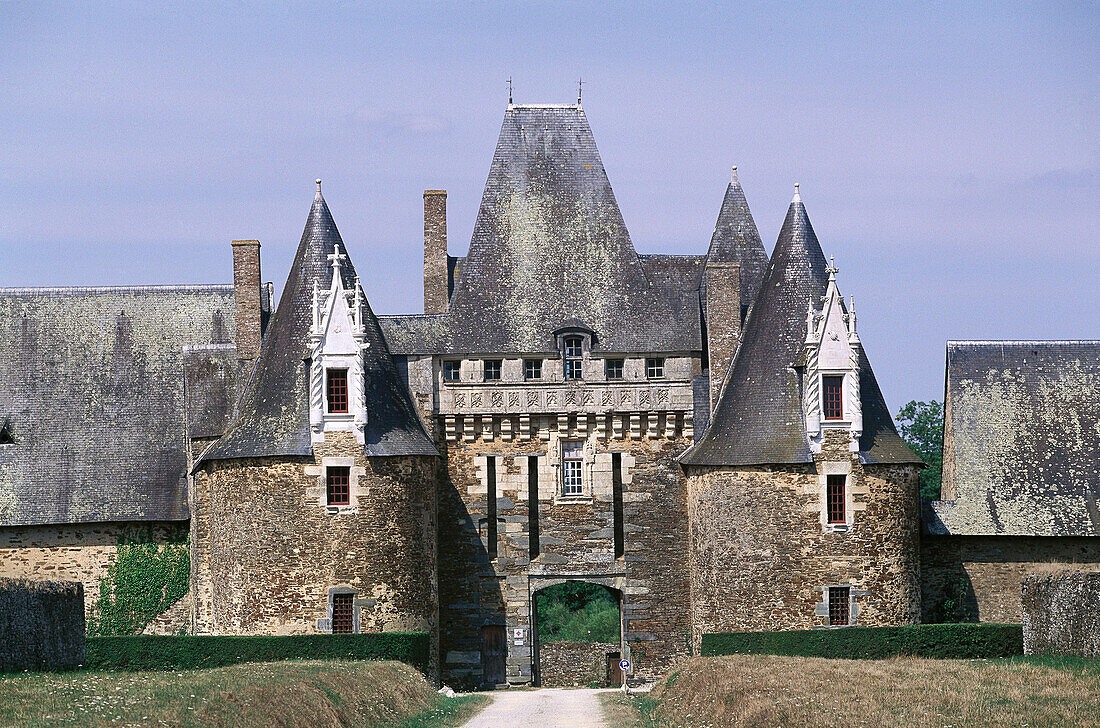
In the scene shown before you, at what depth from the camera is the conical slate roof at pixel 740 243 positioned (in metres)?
40.8

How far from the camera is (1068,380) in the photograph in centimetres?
4022

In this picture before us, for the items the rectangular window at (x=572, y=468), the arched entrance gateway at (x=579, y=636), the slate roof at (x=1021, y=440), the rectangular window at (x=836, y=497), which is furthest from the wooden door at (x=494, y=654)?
the slate roof at (x=1021, y=440)

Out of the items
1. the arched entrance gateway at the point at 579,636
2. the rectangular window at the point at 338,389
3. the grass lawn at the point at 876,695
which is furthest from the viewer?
the arched entrance gateway at the point at 579,636

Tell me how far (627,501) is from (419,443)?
5400 mm

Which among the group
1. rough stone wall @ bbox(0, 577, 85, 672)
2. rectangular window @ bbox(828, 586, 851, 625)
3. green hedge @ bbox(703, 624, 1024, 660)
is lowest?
green hedge @ bbox(703, 624, 1024, 660)

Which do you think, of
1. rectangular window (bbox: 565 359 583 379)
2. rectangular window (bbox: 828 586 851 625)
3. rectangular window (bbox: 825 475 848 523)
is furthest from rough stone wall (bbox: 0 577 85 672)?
rectangular window (bbox: 825 475 848 523)

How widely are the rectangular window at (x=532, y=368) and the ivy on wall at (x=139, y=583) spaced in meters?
8.92

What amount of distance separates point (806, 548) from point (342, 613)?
10.1 meters

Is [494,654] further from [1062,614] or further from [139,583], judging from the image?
[1062,614]

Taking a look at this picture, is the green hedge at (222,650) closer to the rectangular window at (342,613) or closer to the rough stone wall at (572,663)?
the rectangular window at (342,613)

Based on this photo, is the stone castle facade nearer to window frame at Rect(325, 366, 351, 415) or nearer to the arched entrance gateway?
window frame at Rect(325, 366, 351, 415)

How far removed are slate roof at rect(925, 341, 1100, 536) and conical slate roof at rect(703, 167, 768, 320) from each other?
5.15 meters

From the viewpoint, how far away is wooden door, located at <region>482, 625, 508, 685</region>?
38.4 meters

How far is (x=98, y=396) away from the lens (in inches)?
1571
